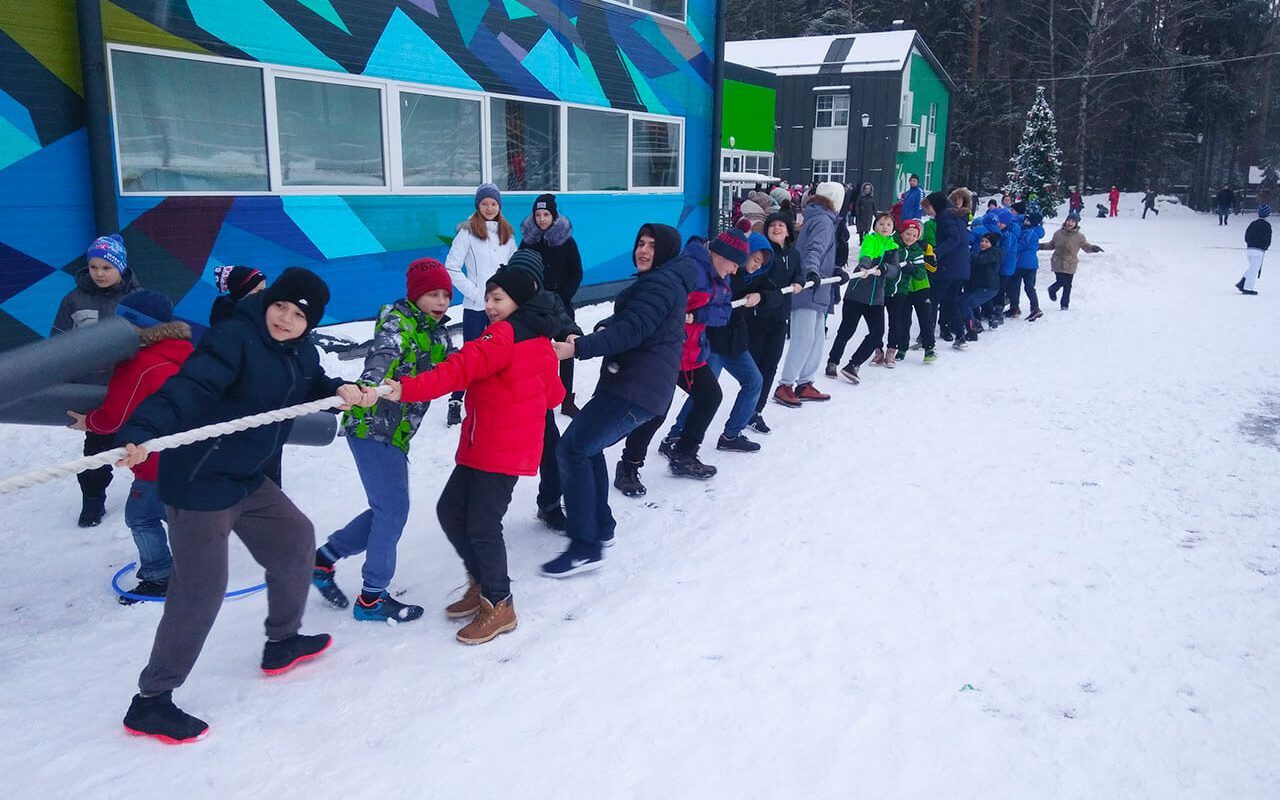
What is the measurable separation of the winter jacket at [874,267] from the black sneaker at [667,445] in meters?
3.24

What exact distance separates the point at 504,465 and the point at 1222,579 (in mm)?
3858

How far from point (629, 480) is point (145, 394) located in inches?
114

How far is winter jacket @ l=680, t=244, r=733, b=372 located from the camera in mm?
6016

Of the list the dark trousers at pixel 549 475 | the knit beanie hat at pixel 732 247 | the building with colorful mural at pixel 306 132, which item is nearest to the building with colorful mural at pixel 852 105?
the building with colorful mural at pixel 306 132

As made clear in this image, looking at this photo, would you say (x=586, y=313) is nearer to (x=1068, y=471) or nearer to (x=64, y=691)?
(x=1068, y=471)

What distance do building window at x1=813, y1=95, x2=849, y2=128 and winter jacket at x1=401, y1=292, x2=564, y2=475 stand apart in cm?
3516

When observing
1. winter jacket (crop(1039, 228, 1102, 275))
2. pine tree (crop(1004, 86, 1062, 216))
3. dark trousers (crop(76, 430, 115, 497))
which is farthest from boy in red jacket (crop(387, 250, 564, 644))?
pine tree (crop(1004, 86, 1062, 216))

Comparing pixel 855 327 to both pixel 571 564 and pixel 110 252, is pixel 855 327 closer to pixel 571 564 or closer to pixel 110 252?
pixel 571 564

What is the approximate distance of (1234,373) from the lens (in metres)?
10.1

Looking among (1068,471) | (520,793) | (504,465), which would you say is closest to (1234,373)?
(1068,471)

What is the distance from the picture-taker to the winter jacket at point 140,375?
4.16 m

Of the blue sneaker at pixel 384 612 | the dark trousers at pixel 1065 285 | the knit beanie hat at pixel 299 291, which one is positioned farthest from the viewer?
the dark trousers at pixel 1065 285

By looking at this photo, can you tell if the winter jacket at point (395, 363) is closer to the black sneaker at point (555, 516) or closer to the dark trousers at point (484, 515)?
the dark trousers at point (484, 515)

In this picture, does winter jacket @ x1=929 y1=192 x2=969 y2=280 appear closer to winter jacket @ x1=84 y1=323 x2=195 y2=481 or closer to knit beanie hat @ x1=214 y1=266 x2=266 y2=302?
knit beanie hat @ x1=214 y1=266 x2=266 y2=302
